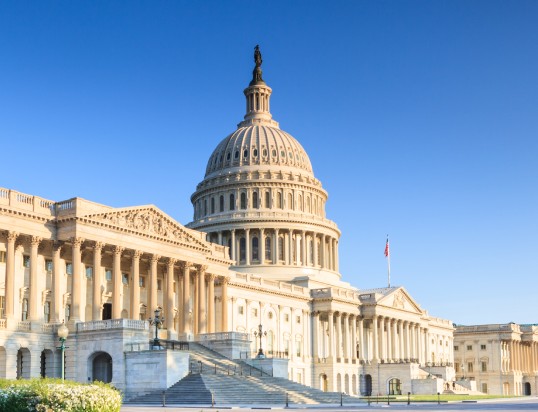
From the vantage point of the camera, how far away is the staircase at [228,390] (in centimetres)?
6962

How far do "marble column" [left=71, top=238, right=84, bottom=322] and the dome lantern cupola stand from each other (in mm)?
94137

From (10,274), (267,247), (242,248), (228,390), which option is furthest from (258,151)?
(228,390)

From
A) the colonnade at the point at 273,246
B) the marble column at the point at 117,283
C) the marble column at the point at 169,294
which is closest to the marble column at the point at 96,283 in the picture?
the marble column at the point at 117,283

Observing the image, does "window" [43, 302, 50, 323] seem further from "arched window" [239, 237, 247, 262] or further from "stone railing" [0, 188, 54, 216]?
"arched window" [239, 237, 247, 262]

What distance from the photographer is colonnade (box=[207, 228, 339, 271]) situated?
15162 centimetres

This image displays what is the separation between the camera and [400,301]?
154000 mm

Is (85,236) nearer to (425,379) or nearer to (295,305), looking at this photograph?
(295,305)

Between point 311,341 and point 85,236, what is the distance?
63.4 metres

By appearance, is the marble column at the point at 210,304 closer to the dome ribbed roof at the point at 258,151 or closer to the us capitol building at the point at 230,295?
the us capitol building at the point at 230,295

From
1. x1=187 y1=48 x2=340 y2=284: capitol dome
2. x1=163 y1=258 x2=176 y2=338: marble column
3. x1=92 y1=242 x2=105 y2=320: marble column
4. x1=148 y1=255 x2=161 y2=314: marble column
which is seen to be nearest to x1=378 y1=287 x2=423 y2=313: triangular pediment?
x1=187 y1=48 x2=340 y2=284: capitol dome

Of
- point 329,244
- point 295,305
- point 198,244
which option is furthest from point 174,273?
point 329,244

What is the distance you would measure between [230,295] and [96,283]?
124ft

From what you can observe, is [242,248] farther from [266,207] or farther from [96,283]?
[96,283]

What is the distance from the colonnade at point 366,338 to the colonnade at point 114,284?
36.7 m
